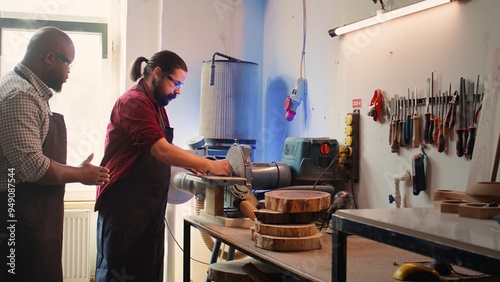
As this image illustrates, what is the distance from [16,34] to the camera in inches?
137

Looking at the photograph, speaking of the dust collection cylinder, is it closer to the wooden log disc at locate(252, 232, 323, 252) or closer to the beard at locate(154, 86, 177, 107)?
the beard at locate(154, 86, 177, 107)

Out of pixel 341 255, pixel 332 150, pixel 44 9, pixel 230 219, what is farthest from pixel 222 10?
pixel 341 255

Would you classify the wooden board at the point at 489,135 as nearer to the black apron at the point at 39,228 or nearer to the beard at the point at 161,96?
the beard at the point at 161,96

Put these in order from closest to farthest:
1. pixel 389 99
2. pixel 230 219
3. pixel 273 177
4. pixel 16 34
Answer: pixel 230 219 → pixel 389 99 → pixel 273 177 → pixel 16 34

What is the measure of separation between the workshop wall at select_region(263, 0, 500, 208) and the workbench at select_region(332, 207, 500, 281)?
2.59 ft

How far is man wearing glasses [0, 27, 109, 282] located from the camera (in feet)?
6.07

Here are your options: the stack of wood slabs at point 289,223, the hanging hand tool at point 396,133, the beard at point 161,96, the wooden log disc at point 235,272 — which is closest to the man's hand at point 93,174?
the beard at point 161,96

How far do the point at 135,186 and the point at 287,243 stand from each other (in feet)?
2.76

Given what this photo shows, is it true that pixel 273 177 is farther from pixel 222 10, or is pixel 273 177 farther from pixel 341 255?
pixel 222 10

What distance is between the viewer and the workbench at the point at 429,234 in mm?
883

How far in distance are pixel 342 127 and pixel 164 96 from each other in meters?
0.94

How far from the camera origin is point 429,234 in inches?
38.7

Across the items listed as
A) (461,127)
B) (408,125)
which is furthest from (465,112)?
(408,125)

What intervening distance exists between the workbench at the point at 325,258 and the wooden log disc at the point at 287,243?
0.02 m
